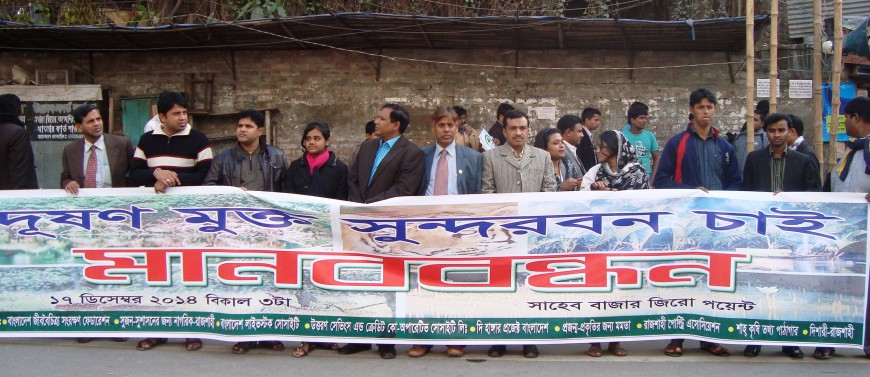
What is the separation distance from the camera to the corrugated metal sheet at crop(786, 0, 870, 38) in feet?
40.9

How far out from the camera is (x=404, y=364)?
5.13 m

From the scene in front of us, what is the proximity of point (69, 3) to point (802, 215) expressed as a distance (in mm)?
12191

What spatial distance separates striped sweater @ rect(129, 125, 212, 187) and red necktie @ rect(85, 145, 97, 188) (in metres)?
0.41

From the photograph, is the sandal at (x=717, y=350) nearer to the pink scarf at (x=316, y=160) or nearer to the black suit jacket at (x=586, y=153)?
the pink scarf at (x=316, y=160)

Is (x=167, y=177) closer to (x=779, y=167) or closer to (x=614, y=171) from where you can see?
(x=614, y=171)

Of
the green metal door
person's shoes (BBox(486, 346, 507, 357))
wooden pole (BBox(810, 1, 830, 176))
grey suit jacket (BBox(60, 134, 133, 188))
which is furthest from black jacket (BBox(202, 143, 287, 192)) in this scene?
the green metal door

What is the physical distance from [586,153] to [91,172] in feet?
15.6

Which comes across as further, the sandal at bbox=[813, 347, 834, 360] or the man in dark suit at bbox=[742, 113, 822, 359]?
the man in dark suit at bbox=[742, 113, 822, 359]

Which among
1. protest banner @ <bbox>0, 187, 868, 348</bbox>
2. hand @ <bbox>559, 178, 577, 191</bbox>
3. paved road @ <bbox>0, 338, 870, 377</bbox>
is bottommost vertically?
paved road @ <bbox>0, 338, 870, 377</bbox>

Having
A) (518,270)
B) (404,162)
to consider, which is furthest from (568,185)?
(404,162)

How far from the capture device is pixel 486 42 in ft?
40.3

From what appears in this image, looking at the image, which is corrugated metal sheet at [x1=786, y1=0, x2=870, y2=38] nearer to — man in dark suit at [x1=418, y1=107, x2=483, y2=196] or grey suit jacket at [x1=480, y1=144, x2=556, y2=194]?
grey suit jacket at [x1=480, y1=144, x2=556, y2=194]

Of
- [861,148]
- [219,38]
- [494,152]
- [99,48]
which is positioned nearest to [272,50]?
[219,38]

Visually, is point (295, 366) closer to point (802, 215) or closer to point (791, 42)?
point (802, 215)
